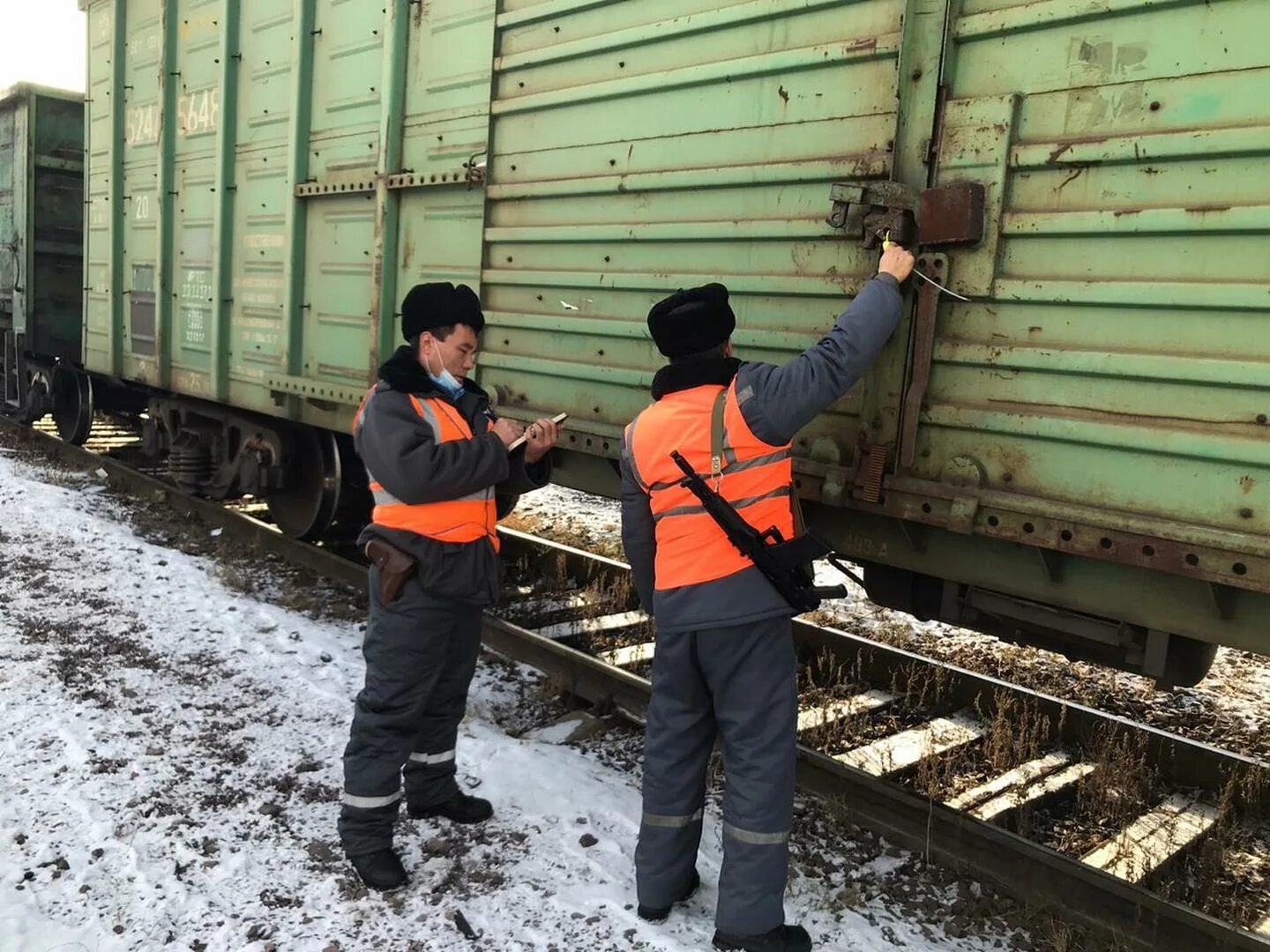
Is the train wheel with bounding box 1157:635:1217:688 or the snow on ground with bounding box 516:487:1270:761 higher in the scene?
the train wheel with bounding box 1157:635:1217:688

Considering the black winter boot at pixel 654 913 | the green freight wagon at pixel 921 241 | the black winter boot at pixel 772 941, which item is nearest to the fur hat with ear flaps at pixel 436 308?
the green freight wagon at pixel 921 241

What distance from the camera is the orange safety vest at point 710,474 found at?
2670mm

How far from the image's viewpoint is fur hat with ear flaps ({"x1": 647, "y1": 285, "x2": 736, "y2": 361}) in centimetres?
268

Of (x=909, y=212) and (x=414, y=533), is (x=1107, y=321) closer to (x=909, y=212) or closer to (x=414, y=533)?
(x=909, y=212)

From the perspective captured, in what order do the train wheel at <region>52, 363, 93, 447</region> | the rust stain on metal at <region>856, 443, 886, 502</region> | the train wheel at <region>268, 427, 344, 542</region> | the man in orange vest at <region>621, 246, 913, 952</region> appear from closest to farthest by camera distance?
the man in orange vest at <region>621, 246, 913, 952</region> < the rust stain on metal at <region>856, 443, 886, 502</region> < the train wheel at <region>268, 427, 344, 542</region> < the train wheel at <region>52, 363, 93, 447</region>

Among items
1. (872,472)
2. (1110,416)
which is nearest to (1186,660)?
(1110,416)

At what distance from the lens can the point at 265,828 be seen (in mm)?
3373

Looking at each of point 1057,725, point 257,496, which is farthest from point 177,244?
point 1057,725

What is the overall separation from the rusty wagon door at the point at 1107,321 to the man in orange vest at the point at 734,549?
0.42m

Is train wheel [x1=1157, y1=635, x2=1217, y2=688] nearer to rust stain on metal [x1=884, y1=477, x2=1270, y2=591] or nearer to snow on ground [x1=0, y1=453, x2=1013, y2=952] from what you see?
rust stain on metal [x1=884, y1=477, x2=1270, y2=591]

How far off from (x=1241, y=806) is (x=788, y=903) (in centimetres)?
199

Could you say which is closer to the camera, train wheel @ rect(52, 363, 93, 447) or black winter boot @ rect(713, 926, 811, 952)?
black winter boot @ rect(713, 926, 811, 952)

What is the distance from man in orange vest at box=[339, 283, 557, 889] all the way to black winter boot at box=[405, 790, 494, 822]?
0.36 meters

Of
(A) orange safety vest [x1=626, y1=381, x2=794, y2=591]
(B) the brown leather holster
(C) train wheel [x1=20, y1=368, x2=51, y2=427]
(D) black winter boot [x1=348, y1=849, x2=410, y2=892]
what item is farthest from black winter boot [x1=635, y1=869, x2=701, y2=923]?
(C) train wheel [x1=20, y1=368, x2=51, y2=427]
